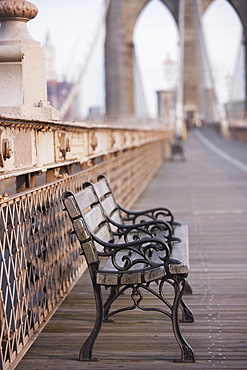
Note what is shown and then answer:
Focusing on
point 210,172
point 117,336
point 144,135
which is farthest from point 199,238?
point 210,172

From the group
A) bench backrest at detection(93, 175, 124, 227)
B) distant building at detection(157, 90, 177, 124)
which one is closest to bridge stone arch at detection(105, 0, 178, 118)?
distant building at detection(157, 90, 177, 124)

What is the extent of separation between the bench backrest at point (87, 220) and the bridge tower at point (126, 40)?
5671cm

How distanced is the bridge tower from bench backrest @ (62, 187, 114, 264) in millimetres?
56708

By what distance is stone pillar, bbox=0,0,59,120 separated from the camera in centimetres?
410

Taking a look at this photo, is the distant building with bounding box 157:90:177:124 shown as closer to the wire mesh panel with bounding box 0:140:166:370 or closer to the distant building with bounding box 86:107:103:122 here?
the distant building with bounding box 86:107:103:122

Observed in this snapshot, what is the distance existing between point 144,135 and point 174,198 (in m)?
3.37

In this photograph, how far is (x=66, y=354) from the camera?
3559 mm

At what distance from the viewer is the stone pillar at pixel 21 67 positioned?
4.10 meters

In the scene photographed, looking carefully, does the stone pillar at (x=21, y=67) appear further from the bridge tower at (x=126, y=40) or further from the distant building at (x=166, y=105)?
the bridge tower at (x=126, y=40)

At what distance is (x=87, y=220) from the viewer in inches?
153

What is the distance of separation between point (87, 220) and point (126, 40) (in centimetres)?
6729

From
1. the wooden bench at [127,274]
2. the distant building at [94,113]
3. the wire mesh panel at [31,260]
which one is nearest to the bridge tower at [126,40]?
the distant building at [94,113]

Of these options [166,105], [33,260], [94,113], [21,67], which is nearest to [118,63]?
[166,105]

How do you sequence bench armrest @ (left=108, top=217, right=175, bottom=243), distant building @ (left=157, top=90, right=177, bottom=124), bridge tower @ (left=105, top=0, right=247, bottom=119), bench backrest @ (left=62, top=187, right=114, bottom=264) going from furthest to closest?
bridge tower @ (left=105, top=0, right=247, bottom=119), distant building @ (left=157, top=90, right=177, bottom=124), bench armrest @ (left=108, top=217, right=175, bottom=243), bench backrest @ (left=62, top=187, right=114, bottom=264)
